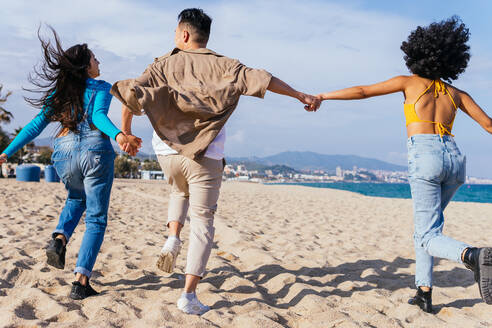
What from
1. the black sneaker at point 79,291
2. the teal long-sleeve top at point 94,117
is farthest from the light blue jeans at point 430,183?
the black sneaker at point 79,291

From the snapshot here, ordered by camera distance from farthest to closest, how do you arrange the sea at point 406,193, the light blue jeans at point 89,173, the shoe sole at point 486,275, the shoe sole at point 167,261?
the sea at point 406,193 < the light blue jeans at point 89,173 < the shoe sole at point 167,261 < the shoe sole at point 486,275

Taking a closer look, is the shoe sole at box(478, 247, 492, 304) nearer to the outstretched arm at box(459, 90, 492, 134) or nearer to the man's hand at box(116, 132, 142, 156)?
the outstretched arm at box(459, 90, 492, 134)

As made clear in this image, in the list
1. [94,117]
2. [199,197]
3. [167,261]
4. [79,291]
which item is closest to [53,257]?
[79,291]

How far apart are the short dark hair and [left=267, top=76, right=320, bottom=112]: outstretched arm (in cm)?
62

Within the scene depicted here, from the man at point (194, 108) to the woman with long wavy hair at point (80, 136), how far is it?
475 mm

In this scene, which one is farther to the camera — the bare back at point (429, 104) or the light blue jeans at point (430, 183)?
the bare back at point (429, 104)

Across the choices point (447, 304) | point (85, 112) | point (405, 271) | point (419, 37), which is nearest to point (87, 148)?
point (85, 112)

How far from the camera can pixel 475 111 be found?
2.95 meters

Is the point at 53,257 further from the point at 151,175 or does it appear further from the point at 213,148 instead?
the point at 151,175

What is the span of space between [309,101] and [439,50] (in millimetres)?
1039

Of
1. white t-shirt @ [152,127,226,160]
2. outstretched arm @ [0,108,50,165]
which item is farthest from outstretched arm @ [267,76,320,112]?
outstretched arm @ [0,108,50,165]

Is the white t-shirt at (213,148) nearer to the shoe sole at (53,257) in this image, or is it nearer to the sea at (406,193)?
Answer: the shoe sole at (53,257)

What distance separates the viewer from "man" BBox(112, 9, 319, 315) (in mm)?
2420

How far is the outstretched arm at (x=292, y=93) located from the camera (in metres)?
2.48
